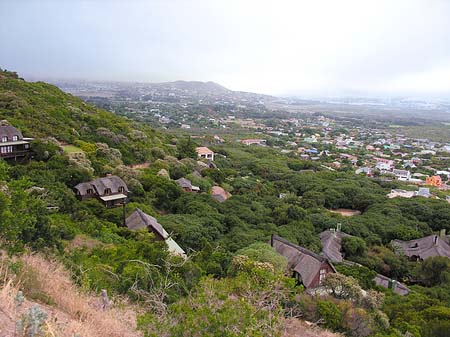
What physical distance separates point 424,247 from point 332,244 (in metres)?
5.22

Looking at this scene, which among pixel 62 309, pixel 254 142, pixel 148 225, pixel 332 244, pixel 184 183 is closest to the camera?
pixel 62 309

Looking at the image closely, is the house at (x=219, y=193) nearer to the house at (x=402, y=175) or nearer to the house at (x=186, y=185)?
the house at (x=186, y=185)

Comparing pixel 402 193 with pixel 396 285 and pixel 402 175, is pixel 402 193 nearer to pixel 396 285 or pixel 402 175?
pixel 402 175

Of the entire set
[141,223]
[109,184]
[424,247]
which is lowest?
[424,247]

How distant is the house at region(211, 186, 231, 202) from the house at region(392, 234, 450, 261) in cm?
1041

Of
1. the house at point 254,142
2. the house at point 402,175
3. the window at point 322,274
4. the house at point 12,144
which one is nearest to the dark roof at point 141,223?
the window at point 322,274

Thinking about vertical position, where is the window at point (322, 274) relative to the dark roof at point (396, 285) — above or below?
above

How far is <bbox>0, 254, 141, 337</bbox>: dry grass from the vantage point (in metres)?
4.02

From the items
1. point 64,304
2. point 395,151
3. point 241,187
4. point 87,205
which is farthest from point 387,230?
point 395,151

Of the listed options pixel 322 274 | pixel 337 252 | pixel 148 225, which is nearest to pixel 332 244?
pixel 337 252

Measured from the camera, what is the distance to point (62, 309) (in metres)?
5.13

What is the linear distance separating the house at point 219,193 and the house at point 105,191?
7855mm

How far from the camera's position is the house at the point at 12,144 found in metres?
17.7

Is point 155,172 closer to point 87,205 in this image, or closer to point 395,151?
point 87,205
